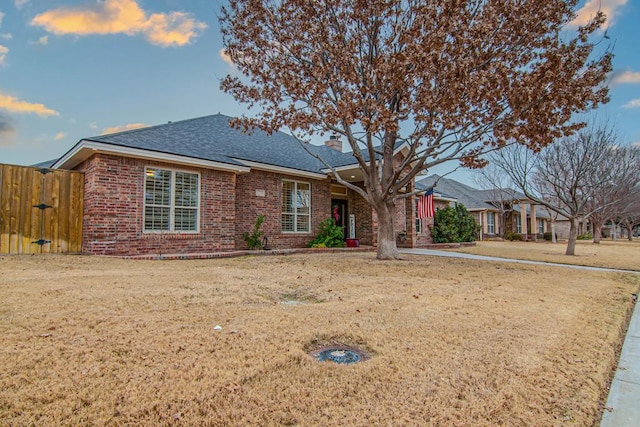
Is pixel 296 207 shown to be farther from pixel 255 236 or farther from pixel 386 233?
pixel 386 233

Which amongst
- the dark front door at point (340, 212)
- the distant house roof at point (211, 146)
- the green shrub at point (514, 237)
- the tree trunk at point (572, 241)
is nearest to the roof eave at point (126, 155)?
the distant house roof at point (211, 146)

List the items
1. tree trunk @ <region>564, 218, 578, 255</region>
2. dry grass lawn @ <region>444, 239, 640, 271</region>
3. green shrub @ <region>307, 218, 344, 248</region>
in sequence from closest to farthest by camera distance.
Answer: dry grass lawn @ <region>444, 239, 640, 271</region> < green shrub @ <region>307, 218, 344, 248</region> < tree trunk @ <region>564, 218, 578, 255</region>

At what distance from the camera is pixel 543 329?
150 inches

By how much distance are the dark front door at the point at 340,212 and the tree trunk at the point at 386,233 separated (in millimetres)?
5607

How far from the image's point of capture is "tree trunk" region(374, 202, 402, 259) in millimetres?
10297

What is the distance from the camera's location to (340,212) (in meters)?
16.4

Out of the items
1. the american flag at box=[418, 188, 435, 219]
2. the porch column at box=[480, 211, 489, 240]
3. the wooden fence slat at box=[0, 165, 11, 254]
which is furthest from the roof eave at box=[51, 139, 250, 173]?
the porch column at box=[480, 211, 489, 240]

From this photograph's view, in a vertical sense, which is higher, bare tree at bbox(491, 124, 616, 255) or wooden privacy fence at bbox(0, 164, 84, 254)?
bare tree at bbox(491, 124, 616, 255)

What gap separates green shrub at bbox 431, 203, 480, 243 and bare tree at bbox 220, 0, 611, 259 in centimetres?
940

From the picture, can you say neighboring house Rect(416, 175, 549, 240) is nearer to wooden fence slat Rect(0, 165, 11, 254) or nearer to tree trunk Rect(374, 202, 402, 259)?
tree trunk Rect(374, 202, 402, 259)

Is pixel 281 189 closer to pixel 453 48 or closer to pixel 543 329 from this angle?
pixel 453 48

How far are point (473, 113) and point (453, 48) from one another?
1.70 meters

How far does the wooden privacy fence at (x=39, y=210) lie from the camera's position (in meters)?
8.23

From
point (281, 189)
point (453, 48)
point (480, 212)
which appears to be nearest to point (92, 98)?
point (281, 189)
